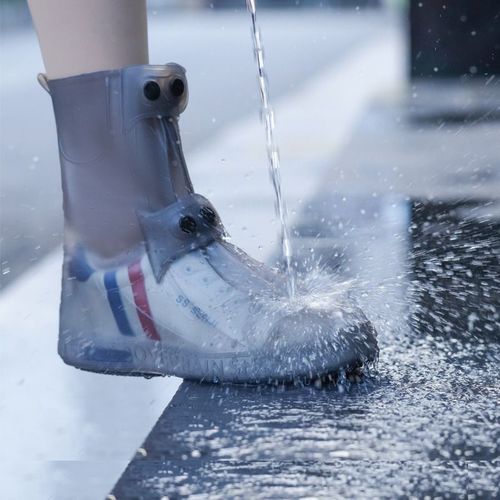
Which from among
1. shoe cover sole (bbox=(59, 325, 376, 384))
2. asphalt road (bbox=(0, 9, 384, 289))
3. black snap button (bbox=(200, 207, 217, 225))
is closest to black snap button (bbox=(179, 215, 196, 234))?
black snap button (bbox=(200, 207, 217, 225))

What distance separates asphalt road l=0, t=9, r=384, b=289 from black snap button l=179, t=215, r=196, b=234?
0.67 m

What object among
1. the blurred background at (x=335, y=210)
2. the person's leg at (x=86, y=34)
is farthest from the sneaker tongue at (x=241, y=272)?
the person's leg at (x=86, y=34)

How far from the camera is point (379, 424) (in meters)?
1.11

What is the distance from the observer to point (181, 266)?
4.23ft

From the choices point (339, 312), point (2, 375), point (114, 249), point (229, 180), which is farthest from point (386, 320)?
point (229, 180)

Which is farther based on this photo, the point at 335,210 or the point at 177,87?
the point at 335,210

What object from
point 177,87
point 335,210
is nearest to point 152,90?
point 177,87

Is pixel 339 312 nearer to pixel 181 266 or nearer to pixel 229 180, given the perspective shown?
pixel 181 266

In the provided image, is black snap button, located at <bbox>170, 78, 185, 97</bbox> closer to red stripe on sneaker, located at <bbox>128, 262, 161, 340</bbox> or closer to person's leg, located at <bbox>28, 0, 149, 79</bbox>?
person's leg, located at <bbox>28, 0, 149, 79</bbox>

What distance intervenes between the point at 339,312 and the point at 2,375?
41 centimetres

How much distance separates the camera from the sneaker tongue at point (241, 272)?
1.28 meters

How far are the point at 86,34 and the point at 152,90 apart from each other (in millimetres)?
98

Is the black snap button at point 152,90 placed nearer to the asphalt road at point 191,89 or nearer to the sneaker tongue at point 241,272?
the sneaker tongue at point 241,272

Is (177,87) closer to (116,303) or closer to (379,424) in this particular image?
(116,303)
